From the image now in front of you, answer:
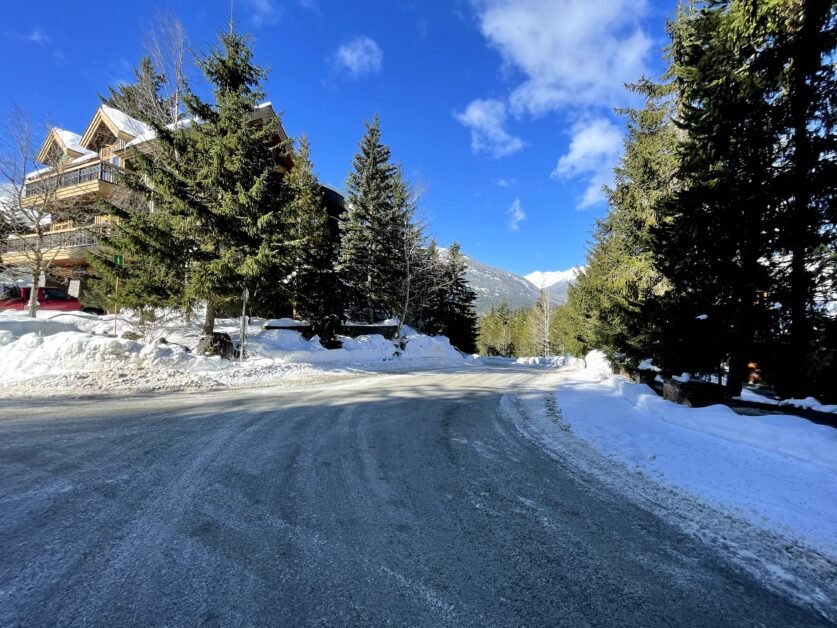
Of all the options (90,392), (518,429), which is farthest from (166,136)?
(518,429)

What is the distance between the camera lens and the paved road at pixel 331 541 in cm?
196

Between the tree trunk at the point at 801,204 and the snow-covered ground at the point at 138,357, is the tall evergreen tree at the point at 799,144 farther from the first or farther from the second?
the snow-covered ground at the point at 138,357

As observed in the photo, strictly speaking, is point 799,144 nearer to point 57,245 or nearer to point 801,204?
point 801,204

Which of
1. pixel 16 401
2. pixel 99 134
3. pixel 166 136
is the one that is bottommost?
pixel 16 401

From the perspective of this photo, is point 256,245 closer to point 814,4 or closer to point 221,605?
point 221,605

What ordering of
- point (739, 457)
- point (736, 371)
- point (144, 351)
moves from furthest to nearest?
point (144, 351) → point (736, 371) → point (739, 457)

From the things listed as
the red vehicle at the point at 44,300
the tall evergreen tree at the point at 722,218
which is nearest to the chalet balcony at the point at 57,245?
the red vehicle at the point at 44,300

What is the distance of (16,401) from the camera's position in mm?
6832

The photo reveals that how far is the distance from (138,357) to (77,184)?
20.3 meters

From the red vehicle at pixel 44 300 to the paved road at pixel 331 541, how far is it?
2093 cm

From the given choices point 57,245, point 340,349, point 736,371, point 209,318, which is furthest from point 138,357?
point 736,371

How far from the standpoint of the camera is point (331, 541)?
256 centimetres

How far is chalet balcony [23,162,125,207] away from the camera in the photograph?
15.9 m

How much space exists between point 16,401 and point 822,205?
607 inches
